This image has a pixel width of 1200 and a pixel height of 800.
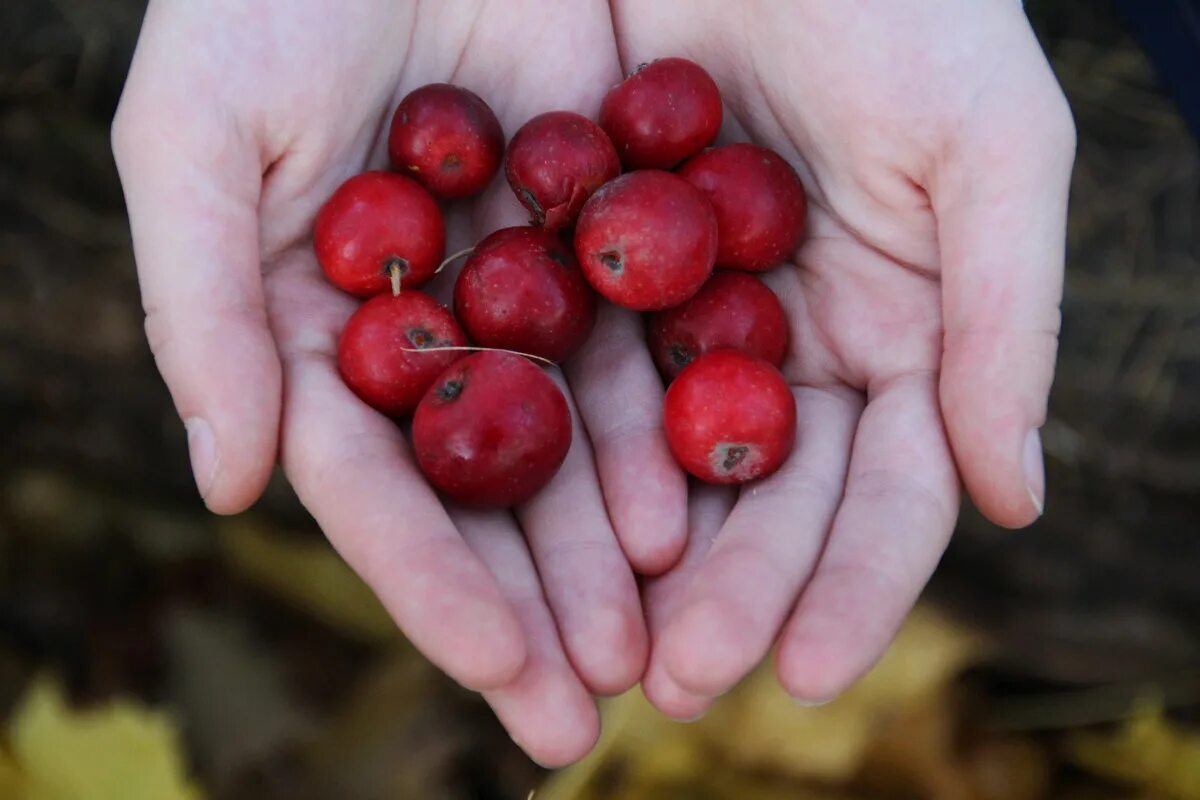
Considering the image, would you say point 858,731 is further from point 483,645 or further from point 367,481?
point 367,481

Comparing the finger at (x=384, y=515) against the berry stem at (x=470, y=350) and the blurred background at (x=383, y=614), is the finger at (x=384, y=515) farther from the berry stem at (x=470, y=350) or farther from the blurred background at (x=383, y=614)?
the blurred background at (x=383, y=614)

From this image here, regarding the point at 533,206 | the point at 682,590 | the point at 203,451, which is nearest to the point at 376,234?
the point at 533,206

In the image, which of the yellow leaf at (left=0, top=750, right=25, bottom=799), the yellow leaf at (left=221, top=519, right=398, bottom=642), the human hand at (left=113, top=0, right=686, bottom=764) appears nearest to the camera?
the human hand at (left=113, top=0, right=686, bottom=764)

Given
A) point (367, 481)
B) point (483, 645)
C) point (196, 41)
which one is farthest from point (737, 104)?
point (483, 645)

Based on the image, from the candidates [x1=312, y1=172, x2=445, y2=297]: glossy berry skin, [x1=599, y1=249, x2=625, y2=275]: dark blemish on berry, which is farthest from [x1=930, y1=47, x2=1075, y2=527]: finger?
[x1=312, y1=172, x2=445, y2=297]: glossy berry skin

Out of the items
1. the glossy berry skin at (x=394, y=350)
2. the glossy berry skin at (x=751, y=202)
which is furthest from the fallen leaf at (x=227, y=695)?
the glossy berry skin at (x=751, y=202)

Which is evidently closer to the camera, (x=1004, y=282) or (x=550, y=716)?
(x=550, y=716)

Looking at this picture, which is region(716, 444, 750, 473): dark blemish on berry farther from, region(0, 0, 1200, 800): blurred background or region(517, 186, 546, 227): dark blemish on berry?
region(517, 186, 546, 227): dark blemish on berry

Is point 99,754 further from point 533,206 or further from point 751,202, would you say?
point 751,202
